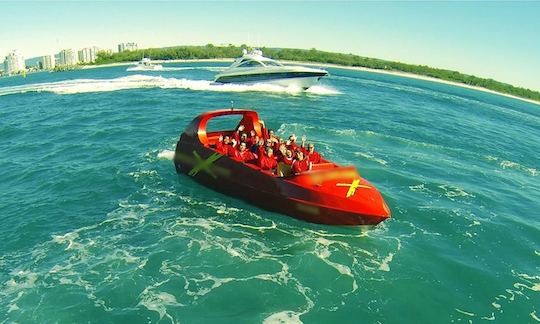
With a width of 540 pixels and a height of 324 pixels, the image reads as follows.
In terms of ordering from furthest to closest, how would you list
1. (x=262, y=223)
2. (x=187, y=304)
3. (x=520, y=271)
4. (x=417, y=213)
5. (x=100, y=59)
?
(x=100, y=59), (x=417, y=213), (x=262, y=223), (x=520, y=271), (x=187, y=304)

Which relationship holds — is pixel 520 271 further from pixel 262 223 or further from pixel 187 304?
pixel 187 304

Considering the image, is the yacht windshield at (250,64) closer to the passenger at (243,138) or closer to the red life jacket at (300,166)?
the passenger at (243,138)

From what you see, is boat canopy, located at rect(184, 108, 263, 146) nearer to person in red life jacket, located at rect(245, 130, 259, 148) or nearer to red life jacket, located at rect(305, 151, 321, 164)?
person in red life jacket, located at rect(245, 130, 259, 148)

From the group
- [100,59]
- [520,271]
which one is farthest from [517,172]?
[100,59]

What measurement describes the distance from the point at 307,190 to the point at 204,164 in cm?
446

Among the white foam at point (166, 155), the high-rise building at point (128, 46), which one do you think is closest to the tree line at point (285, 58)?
the high-rise building at point (128, 46)

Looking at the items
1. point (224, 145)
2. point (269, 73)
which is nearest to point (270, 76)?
point (269, 73)

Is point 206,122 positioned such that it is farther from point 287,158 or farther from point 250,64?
point 250,64

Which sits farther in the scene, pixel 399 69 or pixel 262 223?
pixel 399 69

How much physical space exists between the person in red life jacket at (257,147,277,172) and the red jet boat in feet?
0.85

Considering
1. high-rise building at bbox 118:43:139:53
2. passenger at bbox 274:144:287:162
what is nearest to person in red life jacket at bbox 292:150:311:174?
passenger at bbox 274:144:287:162

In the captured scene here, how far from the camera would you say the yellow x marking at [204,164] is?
13.9m

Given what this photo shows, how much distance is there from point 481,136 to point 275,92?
2055 cm

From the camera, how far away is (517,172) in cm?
2164
